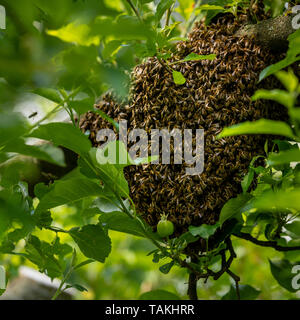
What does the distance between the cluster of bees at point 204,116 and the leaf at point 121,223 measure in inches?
2.1

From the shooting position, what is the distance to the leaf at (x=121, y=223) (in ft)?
2.25

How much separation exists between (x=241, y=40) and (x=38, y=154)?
446mm

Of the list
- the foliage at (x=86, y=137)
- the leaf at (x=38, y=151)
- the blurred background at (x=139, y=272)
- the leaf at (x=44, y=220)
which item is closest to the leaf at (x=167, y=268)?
the foliage at (x=86, y=137)

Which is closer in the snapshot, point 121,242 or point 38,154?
point 38,154

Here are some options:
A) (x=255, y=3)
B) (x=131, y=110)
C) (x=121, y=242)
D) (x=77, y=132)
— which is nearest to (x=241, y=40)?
(x=255, y=3)

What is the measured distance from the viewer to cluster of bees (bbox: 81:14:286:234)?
71 cm

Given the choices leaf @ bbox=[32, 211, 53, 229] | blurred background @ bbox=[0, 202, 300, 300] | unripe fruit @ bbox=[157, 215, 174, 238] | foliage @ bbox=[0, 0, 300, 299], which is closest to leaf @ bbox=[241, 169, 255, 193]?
foliage @ bbox=[0, 0, 300, 299]

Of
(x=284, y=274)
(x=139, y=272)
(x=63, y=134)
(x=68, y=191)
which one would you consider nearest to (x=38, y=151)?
Result: (x=63, y=134)

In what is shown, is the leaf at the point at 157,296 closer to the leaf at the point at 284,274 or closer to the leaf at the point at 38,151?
the leaf at the point at 284,274

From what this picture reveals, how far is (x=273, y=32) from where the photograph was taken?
723 millimetres

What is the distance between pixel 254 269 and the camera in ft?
4.75

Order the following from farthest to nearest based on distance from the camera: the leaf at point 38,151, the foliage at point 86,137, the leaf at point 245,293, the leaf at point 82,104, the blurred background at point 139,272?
the blurred background at point 139,272 < the leaf at point 245,293 < the leaf at point 82,104 < the leaf at point 38,151 < the foliage at point 86,137
